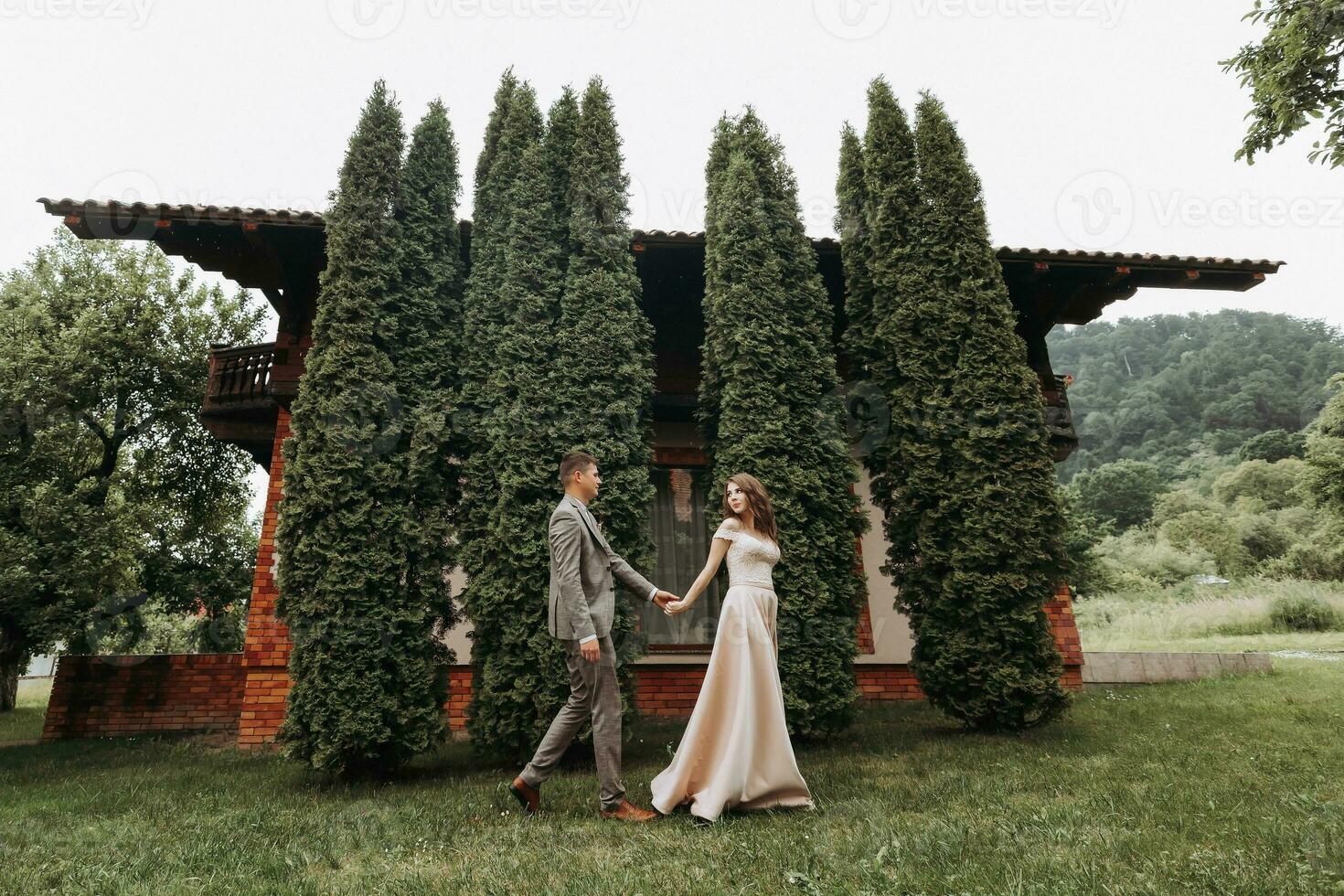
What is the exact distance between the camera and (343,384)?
5508 mm

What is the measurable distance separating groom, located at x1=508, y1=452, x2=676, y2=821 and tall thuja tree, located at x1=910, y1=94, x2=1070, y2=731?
9.26ft

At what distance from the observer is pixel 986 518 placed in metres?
5.74

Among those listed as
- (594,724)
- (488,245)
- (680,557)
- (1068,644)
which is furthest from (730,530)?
(1068,644)

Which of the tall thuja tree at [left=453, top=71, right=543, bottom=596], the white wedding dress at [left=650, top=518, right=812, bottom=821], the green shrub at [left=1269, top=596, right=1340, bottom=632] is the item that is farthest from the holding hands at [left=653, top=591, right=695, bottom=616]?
the green shrub at [left=1269, top=596, right=1340, bottom=632]

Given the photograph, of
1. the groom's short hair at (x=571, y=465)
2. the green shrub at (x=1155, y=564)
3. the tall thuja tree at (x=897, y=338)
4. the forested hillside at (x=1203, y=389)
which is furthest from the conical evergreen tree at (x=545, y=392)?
the forested hillside at (x=1203, y=389)

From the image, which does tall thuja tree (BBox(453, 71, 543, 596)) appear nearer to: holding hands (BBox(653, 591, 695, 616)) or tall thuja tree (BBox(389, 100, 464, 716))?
tall thuja tree (BBox(389, 100, 464, 716))

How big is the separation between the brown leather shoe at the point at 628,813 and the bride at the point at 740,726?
69 millimetres

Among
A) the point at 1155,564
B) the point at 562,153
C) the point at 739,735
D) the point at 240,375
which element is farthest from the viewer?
the point at 1155,564

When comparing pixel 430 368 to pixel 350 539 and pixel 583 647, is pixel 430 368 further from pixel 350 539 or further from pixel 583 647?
pixel 583 647

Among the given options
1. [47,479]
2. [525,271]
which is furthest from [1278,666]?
[47,479]

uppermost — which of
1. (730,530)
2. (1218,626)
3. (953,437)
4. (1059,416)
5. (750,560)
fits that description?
(1059,416)

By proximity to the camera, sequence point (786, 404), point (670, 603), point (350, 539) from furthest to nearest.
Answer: point (786, 404) → point (350, 539) → point (670, 603)

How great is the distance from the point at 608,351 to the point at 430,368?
1.51m

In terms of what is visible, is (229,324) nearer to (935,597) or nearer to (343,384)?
(343,384)
